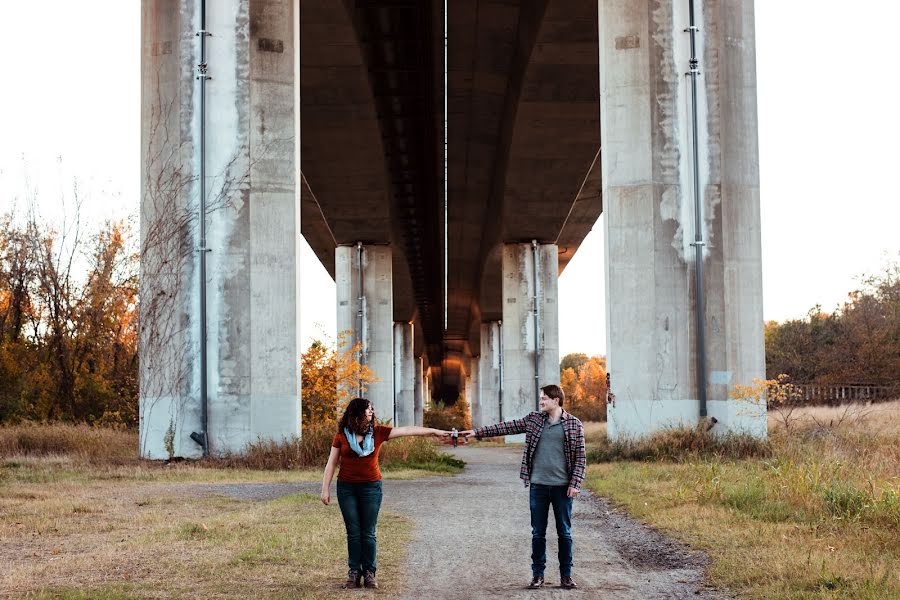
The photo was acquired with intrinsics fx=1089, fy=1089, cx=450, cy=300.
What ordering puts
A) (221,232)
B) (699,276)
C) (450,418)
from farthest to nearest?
(450,418) → (699,276) → (221,232)

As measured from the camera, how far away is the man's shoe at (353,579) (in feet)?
26.0

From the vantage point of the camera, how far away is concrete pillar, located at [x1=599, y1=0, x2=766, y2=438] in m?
21.6

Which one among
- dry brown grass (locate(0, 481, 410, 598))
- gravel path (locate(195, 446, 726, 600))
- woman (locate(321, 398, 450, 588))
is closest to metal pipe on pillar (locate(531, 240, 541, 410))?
gravel path (locate(195, 446, 726, 600))

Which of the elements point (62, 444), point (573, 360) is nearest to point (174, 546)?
point (62, 444)

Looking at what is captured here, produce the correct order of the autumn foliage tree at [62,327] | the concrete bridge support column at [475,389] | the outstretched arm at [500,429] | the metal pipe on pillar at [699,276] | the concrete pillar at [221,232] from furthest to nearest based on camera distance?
the concrete bridge support column at [475,389], the autumn foliage tree at [62,327], the metal pipe on pillar at [699,276], the concrete pillar at [221,232], the outstretched arm at [500,429]

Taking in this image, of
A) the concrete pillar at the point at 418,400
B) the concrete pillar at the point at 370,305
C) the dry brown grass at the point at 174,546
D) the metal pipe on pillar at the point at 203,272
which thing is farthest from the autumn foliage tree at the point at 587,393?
the dry brown grass at the point at 174,546

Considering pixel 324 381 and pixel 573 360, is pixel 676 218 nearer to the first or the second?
pixel 324 381

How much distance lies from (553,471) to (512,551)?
2.11m

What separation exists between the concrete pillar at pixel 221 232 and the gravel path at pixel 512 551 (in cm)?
512

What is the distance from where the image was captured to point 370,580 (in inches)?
313

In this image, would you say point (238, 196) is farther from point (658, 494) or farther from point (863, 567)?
point (863, 567)

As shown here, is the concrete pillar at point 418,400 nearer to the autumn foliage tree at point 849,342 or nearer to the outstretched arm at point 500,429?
the autumn foliage tree at point 849,342

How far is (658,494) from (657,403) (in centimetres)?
768

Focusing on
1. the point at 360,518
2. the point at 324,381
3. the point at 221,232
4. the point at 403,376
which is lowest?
the point at 360,518
